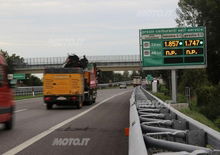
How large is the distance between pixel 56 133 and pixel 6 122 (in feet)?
5.85

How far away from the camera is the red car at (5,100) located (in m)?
12.9

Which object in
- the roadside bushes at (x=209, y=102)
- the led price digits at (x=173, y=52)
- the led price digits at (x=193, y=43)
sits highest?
the led price digits at (x=193, y=43)

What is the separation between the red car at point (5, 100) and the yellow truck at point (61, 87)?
11.5 metres

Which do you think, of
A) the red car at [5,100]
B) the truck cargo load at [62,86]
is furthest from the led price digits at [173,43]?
the red car at [5,100]

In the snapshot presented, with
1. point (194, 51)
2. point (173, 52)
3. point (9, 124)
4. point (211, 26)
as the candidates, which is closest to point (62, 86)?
point (173, 52)

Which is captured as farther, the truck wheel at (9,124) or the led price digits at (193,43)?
the led price digits at (193,43)

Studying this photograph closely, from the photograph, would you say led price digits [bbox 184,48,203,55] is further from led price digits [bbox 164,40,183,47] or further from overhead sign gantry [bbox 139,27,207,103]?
led price digits [bbox 164,40,183,47]

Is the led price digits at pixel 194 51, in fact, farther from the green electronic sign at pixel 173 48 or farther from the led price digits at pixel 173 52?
the led price digits at pixel 173 52

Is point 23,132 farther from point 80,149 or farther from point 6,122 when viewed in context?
point 80,149

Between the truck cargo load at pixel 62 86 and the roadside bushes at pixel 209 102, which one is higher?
the truck cargo load at pixel 62 86

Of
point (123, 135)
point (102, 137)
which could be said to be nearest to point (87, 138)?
point (102, 137)

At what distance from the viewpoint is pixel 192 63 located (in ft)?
93.6

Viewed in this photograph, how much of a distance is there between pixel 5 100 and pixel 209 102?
80.0 feet

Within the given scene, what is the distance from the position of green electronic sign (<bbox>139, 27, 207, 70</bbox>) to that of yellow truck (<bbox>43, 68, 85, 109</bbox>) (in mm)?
5849
